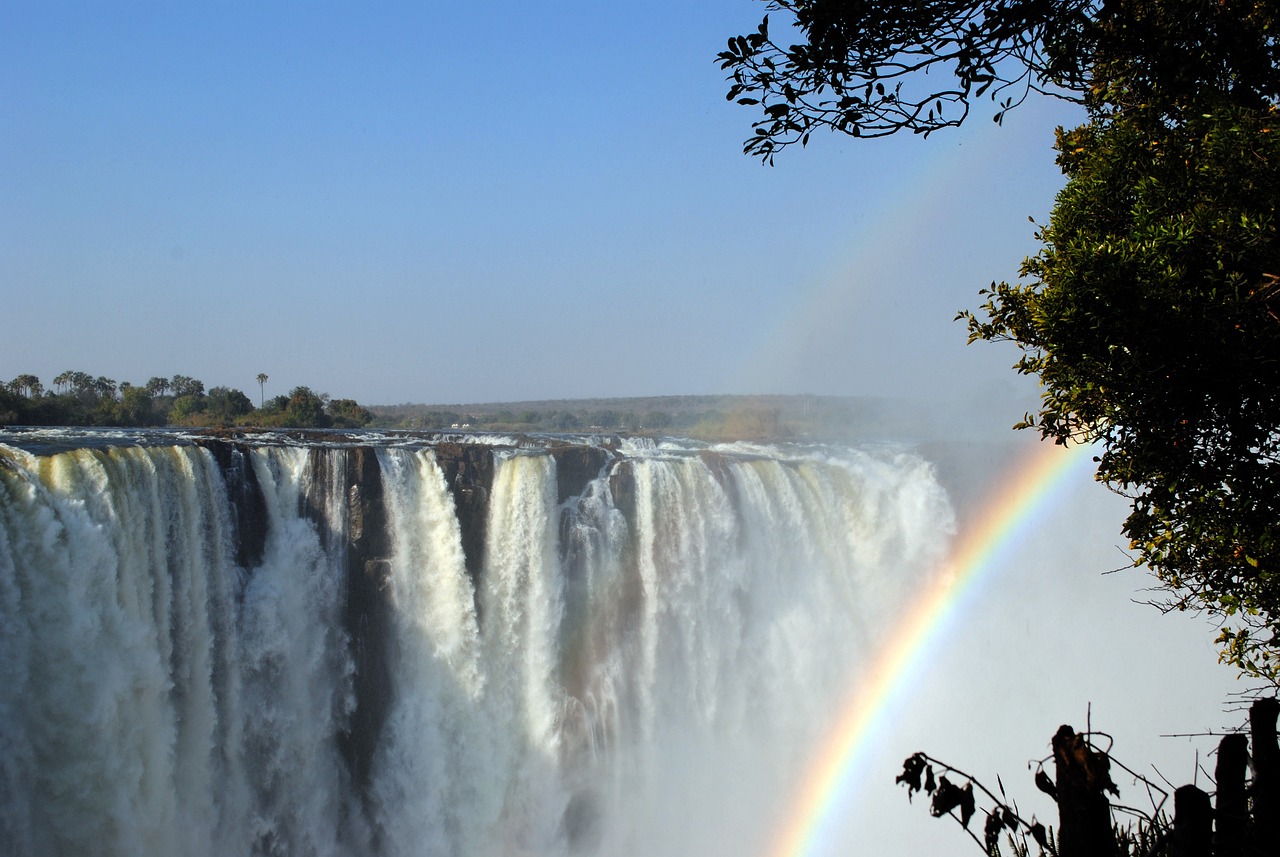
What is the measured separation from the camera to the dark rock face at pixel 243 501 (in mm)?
13992

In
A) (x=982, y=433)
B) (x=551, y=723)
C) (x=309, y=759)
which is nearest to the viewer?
(x=309, y=759)

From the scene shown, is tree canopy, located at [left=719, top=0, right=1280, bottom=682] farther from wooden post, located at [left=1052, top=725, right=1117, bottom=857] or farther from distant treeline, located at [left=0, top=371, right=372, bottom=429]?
distant treeline, located at [left=0, top=371, right=372, bottom=429]

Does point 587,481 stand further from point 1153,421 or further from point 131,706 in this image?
point 1153,421

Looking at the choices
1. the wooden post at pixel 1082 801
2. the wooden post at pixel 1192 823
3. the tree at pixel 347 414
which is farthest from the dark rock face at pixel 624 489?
the tree at pixel 347 414

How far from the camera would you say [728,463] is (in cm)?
1917

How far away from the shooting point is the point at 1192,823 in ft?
7.07

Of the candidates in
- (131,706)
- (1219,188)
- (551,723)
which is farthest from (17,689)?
(1219,188)

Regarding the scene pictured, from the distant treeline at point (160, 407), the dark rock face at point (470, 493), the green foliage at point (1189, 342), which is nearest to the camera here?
the green foliage at point (1189, 342)

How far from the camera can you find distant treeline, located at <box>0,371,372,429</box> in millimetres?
26750

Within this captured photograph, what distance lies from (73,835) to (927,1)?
12.7 meters

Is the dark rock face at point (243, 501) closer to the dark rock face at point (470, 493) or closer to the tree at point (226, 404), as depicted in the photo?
the dark rock face at point (470, 493)

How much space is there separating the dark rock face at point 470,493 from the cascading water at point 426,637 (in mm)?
47

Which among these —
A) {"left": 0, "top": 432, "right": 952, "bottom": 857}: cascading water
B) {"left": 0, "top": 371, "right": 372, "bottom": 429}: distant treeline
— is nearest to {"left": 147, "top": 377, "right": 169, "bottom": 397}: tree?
{"left": 0, "top": 371, "right": 372, "bottom": 429}: distant treeline

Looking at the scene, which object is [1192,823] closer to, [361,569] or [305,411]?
[361,569]
